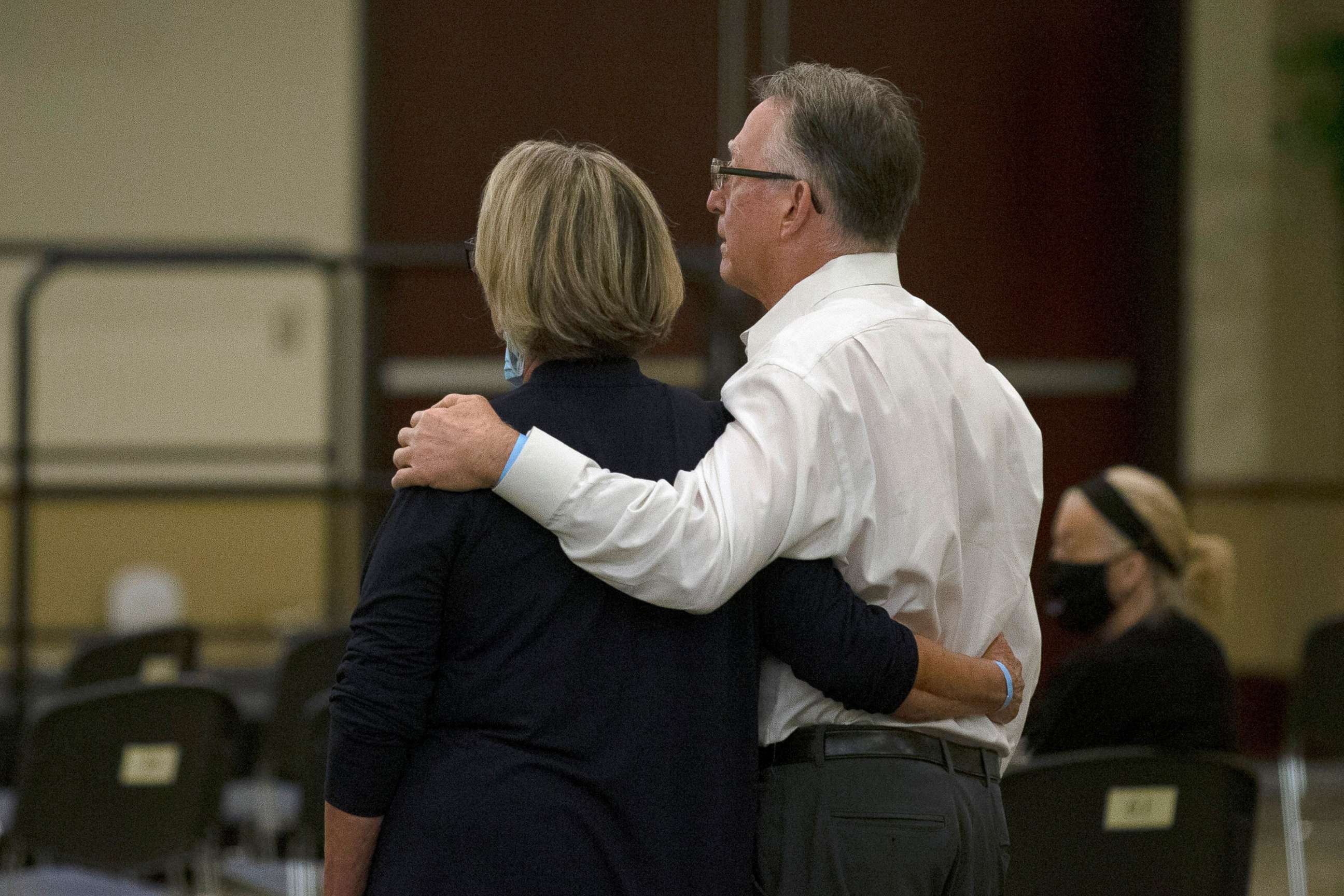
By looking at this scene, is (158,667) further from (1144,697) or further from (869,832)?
(869,832)

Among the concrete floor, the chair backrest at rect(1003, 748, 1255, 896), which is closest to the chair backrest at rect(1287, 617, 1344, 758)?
the concrete floor

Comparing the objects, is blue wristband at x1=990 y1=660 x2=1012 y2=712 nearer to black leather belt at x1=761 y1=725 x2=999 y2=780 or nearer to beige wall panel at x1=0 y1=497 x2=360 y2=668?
black leather belt at x1=761 y1=725 x2=999 y2=780

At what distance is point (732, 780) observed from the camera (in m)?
1.37

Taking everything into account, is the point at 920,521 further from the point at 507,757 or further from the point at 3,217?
the point at 3,217

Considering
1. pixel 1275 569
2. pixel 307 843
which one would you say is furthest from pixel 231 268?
pixel 1275 569

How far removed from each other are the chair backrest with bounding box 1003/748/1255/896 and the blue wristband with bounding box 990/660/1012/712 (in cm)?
64

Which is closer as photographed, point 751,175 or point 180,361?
point 751,175

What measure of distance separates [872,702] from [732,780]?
146 mm

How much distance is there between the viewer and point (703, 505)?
1306mm

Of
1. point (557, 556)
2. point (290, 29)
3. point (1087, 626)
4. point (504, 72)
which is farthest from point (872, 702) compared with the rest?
point (290, 29)

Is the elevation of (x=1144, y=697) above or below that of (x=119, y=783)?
above

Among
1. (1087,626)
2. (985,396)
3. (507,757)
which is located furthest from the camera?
(1087,626)

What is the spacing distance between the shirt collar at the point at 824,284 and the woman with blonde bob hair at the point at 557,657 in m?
0.17

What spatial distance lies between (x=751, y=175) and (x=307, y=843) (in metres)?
1.68
